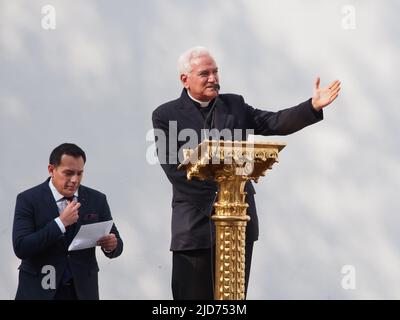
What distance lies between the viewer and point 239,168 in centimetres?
292

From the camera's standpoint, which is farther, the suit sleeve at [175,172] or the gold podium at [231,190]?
the suit sleeve at [175,172]

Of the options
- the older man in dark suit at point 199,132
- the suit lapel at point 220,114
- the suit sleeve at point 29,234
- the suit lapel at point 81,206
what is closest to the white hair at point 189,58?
the older man in dark suit at point 199,132

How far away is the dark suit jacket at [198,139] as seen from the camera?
330 cm

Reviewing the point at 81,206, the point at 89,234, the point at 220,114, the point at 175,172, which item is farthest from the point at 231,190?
the point at 81,206

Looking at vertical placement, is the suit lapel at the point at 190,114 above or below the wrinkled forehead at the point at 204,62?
below

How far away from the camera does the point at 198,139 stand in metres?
3.36

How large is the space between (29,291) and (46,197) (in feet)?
1.09

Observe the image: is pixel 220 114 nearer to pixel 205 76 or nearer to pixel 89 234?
pixel 205 76

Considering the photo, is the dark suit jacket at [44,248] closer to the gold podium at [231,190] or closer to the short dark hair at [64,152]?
the short dark hair at [64,152]

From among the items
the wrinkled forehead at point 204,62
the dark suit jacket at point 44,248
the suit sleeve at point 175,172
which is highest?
the wrinkled forehead at point 204,62

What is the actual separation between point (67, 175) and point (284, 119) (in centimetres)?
78

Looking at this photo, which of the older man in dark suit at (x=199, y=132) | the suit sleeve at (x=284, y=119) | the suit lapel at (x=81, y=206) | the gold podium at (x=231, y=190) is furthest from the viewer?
the suit lapel at (x=81, y=206)

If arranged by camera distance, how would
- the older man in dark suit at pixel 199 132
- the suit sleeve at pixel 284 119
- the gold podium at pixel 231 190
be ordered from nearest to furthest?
the gold podium at pixel 231 190 < the older man in dark suit at pixel 199 132 < the suit sleeve at pixel 284 119
